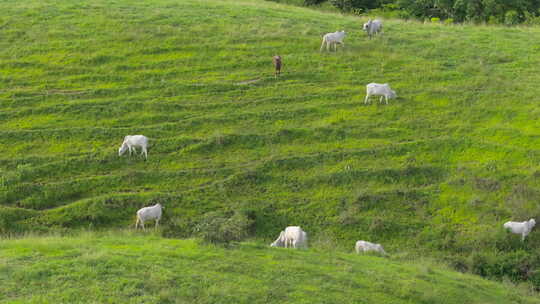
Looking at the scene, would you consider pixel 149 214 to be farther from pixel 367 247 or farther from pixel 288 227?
pixel 367 247

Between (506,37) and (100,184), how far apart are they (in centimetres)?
2775

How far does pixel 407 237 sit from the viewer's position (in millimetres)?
25328

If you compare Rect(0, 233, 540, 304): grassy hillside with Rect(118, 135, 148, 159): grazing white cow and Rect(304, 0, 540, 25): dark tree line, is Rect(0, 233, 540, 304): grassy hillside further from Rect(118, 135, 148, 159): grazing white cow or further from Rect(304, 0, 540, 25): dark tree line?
Rect(304, 0, 540, 25): dark tree line

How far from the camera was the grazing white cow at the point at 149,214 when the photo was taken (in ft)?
82.6

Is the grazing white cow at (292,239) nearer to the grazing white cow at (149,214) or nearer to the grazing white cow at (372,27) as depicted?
the grazing white cow at (149,214)

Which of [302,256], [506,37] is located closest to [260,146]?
[302,256]

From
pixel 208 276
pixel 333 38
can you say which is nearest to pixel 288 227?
pixel 208 276

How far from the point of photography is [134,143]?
96.4ft

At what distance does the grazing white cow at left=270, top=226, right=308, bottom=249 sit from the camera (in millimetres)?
23062

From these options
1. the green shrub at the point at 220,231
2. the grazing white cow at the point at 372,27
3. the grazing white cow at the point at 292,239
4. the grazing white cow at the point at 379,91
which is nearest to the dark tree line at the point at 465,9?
the grazing white cow at the point at 372,27

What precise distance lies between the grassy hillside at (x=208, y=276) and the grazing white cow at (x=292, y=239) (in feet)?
6.10

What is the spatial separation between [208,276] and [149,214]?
26.1 ft

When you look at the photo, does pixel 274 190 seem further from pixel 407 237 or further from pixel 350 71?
pixel 350 71

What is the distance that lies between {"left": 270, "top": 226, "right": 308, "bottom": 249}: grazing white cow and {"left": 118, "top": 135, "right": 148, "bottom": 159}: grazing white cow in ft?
28.6
